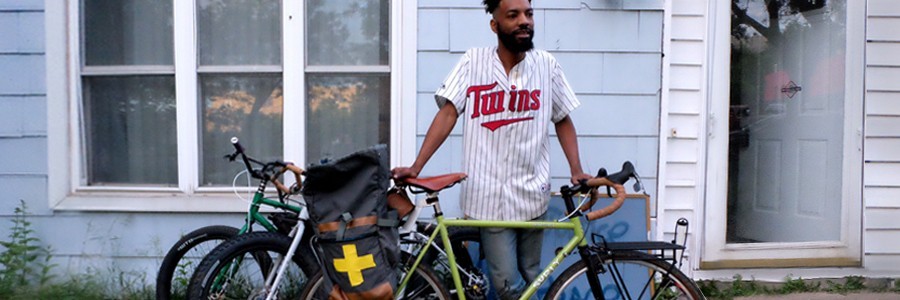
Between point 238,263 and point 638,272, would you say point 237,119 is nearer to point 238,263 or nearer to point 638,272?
point 238,263

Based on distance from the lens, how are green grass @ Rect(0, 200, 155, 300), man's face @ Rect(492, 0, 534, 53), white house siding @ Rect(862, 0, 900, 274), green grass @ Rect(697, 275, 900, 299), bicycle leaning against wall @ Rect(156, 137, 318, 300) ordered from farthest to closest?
white house siding @ Rect(862, 0, 900, 274) < green grass @ Rect(697, 275, 900, 299) < green grass @ Rect(0, 200, 155, 300) < bicycle leaning against wall @ Rect(156, 137, 318, 300) < man's face @ Rect(492, 0, 534, 53)

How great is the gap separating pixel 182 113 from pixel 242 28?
62 centimetres

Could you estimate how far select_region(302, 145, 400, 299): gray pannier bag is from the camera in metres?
2.59

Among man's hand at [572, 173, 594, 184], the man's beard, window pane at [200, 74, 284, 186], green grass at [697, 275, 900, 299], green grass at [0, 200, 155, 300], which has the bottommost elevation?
green grass at [697, 275, 900, 299]

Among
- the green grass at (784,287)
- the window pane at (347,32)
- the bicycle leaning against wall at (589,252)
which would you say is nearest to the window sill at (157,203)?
the window pane at (347,32)

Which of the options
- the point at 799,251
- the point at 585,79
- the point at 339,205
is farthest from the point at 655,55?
the point at 339,205

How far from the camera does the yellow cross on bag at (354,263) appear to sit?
8.47 ft

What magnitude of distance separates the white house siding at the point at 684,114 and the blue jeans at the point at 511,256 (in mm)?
1332

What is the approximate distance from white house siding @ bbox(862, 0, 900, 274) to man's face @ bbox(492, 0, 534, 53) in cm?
266

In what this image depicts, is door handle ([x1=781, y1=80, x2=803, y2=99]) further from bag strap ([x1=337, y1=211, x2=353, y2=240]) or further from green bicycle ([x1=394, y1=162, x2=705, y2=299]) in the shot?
bag strap ([x1=337, y1=211, x2=353, y2=240])

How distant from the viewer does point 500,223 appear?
275 cm

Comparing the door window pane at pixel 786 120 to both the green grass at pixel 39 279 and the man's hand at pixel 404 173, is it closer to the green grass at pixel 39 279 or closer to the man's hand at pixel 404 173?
the man's hand at pixel 404 173

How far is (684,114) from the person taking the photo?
3.97 metres

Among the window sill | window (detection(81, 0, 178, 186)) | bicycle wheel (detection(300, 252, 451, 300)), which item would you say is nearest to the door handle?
bicycle wheel (detection(300, 252, 451, 300))
